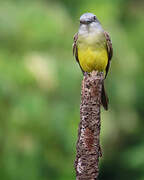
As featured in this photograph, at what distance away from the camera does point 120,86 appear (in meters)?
9.34

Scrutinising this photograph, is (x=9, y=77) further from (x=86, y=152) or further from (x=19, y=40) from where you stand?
(x=86, y=152)

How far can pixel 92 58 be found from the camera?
5906 mm

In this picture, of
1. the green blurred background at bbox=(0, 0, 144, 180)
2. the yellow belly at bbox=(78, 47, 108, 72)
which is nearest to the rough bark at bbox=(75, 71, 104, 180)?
the yellow belly at bbox=(78, 47, 108, 72)

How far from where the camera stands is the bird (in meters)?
5.92

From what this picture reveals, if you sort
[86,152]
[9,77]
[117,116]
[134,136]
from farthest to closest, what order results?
[134,136], [117,116], [9,77], [86,152]

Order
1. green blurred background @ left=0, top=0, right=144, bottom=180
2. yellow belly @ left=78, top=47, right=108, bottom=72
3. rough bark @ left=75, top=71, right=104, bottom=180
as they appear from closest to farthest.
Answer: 1. rough bark @ left=75, top=71, right=104, bottom=180
2. yellow belly @ left=78, top=47, right=108, bottom=72
3. green blurred background @ left=0, top=0, right=144, bottom=180

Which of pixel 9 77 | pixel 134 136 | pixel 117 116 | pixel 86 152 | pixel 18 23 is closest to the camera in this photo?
pixel 86 152

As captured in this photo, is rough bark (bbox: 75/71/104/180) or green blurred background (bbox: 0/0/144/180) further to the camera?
green blurred background (bbox: 0/0/144/180)

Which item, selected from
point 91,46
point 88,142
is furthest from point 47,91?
point 88,142

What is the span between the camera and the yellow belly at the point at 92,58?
587 centimetres

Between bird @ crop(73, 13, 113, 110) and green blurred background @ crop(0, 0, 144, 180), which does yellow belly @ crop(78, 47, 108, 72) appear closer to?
bird @ crop(73, 13, 113, 110)

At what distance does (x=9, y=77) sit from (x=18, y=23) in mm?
838

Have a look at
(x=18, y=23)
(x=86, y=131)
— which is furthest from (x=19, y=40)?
(x=86, y=131)

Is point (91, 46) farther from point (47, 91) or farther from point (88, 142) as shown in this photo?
point (47, 91)
